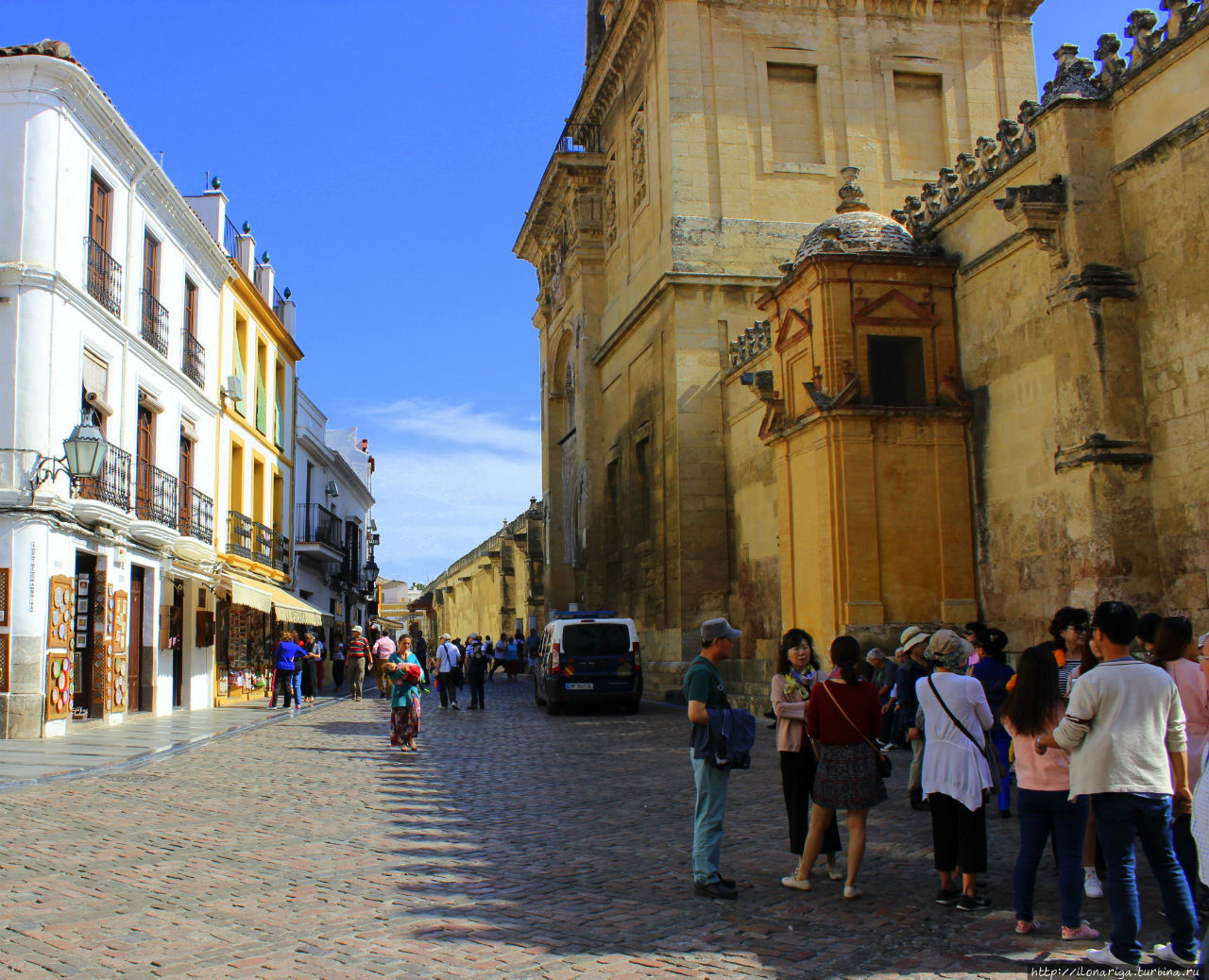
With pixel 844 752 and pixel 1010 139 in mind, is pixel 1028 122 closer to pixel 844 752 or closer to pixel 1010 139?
pixel 1010 139

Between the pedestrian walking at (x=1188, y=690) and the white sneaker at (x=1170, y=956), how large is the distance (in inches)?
32.3

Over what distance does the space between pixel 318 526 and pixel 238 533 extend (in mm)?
11319

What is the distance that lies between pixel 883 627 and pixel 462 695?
15.4 meters

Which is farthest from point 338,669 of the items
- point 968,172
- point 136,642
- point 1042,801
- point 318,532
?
point 1042,801

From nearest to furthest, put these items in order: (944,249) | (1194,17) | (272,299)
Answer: (1194,17) → (944,249) → (272,299)

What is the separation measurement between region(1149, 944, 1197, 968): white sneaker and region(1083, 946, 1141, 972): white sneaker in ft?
0.54

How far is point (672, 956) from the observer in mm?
4898

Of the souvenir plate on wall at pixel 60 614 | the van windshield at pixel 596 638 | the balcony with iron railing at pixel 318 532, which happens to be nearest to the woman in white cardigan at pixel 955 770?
the souvenir plate on wall at pixel 60 614

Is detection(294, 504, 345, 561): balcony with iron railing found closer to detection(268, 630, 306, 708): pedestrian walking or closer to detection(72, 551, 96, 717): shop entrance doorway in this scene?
detection(268, 630, 306, 708): pedestrian walking

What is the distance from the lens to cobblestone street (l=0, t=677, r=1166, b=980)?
490 centimetres

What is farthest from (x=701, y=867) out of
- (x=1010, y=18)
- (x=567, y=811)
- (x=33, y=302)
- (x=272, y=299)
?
(x=272, y=299)

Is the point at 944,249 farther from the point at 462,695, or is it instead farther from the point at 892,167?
the point at 462,695

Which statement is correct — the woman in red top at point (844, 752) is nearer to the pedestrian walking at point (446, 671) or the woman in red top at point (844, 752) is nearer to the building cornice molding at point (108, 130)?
the building cornice molding at point (108, 130)

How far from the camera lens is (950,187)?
49.1ft
